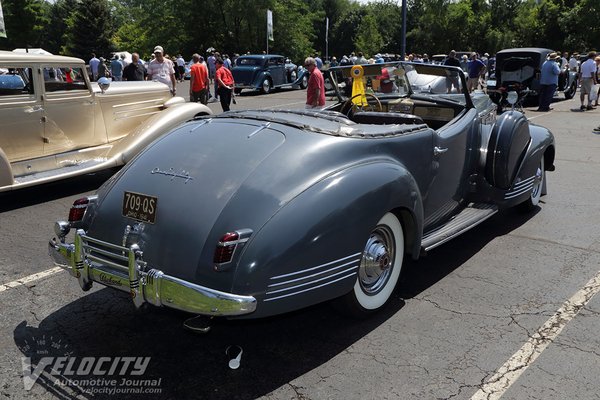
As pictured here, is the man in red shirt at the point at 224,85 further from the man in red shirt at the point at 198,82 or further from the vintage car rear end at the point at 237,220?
the vintage car rear end at the point at 237,220

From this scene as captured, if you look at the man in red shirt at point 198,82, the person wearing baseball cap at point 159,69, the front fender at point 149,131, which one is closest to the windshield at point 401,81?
the front fender at point 149,131

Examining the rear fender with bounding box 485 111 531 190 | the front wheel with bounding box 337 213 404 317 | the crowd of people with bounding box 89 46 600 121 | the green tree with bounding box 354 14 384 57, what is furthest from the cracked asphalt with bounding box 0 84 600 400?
the green tree with bounding box 354 14 384 57

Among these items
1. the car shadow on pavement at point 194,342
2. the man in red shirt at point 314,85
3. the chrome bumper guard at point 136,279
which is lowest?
the car shadow on pavement at point 194,342

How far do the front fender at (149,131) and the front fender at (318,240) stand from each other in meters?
4.68

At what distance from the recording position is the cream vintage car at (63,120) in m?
6.27

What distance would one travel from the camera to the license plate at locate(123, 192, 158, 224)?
3.00 m

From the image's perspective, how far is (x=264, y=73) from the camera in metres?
21.1

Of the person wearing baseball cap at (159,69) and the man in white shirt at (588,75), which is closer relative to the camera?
the person wearing baseball cap at (159,69)

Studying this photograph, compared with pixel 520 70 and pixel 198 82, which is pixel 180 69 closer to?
pixel 198 82

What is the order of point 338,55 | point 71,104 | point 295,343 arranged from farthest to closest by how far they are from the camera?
point 338,55, point 71,104, point 295,343

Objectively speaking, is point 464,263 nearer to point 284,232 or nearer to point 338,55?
point 284,232

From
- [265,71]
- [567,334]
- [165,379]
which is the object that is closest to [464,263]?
[567,334]

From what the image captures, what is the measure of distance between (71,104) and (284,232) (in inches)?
211

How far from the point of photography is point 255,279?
2.66 m
